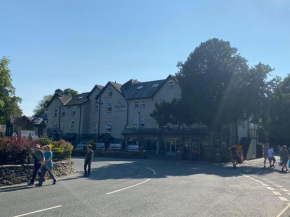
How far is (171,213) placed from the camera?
7754mm

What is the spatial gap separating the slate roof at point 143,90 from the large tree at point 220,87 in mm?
11853

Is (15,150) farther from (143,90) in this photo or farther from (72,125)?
(72,125)

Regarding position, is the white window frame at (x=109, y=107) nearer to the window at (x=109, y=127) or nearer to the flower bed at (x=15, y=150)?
the window at (x=109, y=127)

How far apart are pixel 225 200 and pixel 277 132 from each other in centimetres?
5477

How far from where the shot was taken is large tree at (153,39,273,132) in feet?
95.8

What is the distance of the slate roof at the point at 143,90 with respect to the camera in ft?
150

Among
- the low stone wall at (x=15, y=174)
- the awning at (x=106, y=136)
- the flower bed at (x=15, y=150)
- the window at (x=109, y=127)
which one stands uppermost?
the window at (x=109, y=127)

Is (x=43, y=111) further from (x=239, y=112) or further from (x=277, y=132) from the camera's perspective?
(x=239, y=112)

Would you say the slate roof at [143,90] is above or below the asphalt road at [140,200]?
above

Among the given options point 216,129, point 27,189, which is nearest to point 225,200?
point 27,189

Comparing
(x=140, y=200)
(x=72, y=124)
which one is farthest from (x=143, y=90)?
(x=140, y=200)

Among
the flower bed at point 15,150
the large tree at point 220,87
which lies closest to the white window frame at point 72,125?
the large tree at point 220,87

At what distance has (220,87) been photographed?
31.2 m

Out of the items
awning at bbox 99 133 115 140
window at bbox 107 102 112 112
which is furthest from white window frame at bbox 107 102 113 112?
awning at bbox 99 133 115 140
